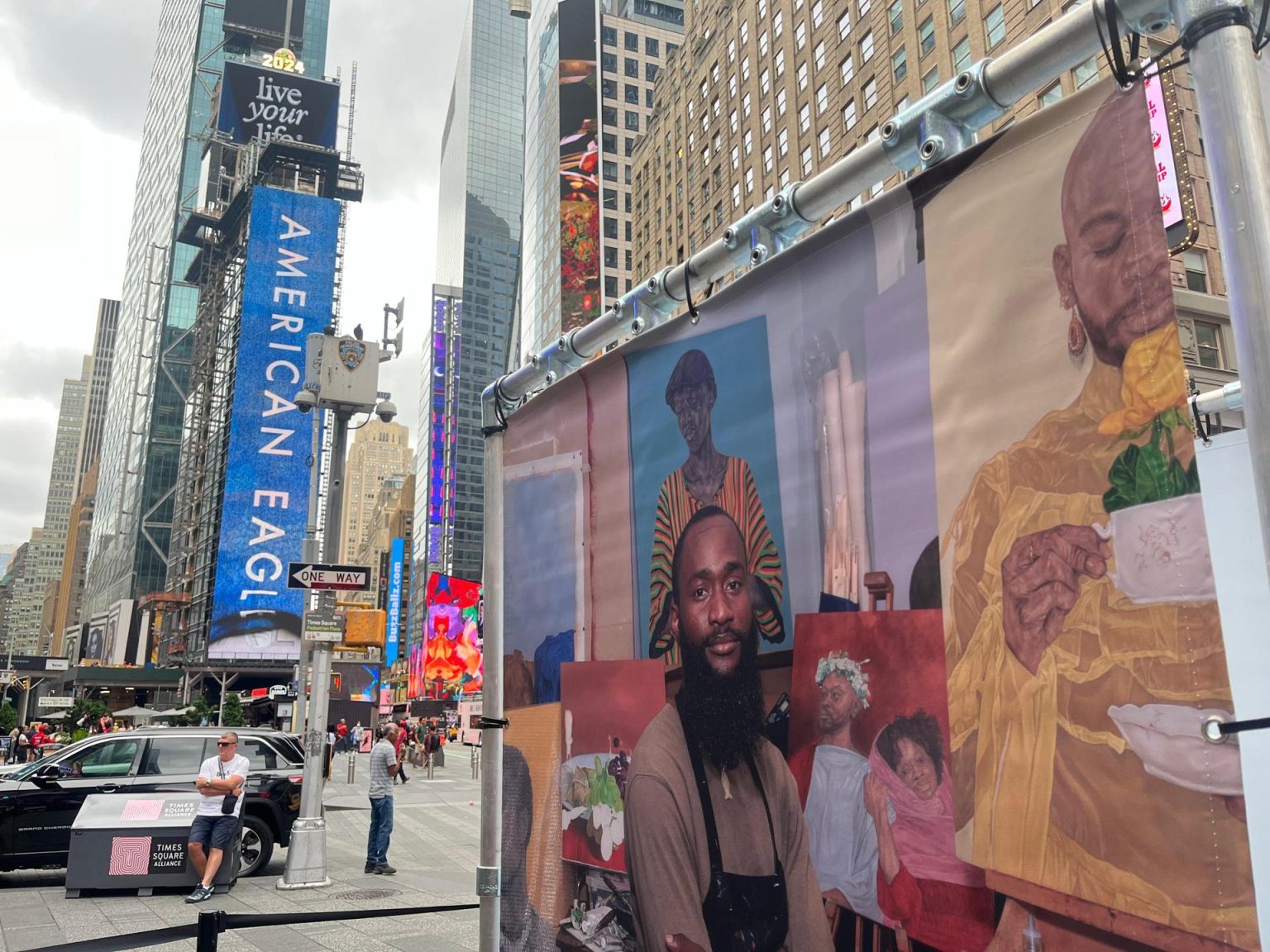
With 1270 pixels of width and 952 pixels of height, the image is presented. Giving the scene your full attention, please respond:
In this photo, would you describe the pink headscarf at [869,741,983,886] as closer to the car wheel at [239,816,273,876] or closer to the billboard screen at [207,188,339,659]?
the car wheel at [239,816,273,876]

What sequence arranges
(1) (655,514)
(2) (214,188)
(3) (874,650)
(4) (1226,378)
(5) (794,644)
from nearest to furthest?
(3) (874,650), (5) (794,644), (1) (655,514), (4) (1226,378), (2) (214,188)

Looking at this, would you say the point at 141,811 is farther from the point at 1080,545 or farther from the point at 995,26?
the point at 995,26

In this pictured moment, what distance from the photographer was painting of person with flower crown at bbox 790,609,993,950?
2.62m

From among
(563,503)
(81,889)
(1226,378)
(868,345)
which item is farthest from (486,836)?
(1226,378)

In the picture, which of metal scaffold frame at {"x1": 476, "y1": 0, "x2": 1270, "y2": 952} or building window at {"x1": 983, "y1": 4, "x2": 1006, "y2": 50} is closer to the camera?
metal scaffold frame at {"x1": 476, "y1": 0, "x2": 1270, "y2": 952}

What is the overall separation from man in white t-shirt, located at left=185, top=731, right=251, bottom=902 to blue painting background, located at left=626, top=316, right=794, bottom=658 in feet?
27.0

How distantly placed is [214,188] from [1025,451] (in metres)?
91.0

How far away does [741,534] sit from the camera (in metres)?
3.53

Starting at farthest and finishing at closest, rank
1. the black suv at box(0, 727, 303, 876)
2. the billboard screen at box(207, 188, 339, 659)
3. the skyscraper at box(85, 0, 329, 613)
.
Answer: the skyscraper at box(85, 0, 329, 613)
the billboard screen at box(207, 188, 339, 659)
the black suv at box(0, 727, 303, 876)

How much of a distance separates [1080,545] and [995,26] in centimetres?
3983

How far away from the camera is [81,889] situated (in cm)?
1070

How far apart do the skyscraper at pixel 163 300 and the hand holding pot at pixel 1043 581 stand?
9060cm

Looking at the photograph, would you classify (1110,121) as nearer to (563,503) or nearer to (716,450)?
(716,450)

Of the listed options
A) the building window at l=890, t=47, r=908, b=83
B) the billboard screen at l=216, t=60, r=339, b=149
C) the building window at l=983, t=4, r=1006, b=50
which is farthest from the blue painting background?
the billboard screen at l=216, t=60, r=339, b=149
